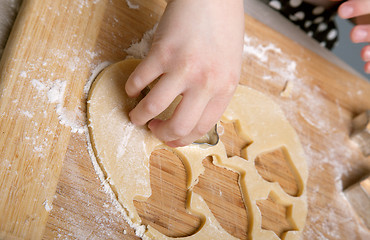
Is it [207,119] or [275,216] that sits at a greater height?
[207,119]

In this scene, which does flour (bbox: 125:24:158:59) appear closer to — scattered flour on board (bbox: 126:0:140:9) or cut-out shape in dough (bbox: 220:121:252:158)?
scattered flour on board (bbox: 126:0:140:9)

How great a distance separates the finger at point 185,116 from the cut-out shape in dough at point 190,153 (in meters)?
0.08

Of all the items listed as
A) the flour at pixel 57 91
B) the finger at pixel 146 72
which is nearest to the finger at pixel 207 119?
the finger at pixel 146 72

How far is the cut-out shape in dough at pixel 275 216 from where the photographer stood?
0.75 m

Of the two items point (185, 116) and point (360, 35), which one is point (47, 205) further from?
point (360, 35)

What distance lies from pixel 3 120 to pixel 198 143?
0.33 meters

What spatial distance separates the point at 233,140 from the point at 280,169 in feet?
0.44

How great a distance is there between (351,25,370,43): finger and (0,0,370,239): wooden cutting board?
23cm

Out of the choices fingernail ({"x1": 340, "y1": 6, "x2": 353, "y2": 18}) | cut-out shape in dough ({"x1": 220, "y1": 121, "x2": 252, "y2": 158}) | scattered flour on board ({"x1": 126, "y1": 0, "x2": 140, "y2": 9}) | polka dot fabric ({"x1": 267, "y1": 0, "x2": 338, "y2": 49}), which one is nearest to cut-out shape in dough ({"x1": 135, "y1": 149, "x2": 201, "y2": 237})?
cut-out shape in dough ({"x1": 220, "y1": 121, "x2": 252, "y2": 158})

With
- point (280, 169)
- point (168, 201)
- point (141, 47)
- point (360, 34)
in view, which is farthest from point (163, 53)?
point (360, 34)

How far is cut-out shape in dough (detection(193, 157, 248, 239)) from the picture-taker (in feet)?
2.27

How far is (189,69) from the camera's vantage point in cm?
57

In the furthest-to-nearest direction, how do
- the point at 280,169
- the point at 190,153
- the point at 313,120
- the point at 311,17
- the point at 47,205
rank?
the point at 311,17, the point at 313,120, the point at 280,169, the point at 190,153, the point at 47,205

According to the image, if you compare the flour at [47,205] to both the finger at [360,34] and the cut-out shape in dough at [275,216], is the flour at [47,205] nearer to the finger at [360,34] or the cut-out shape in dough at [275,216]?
the cut-out shape in dough at [275,216]
